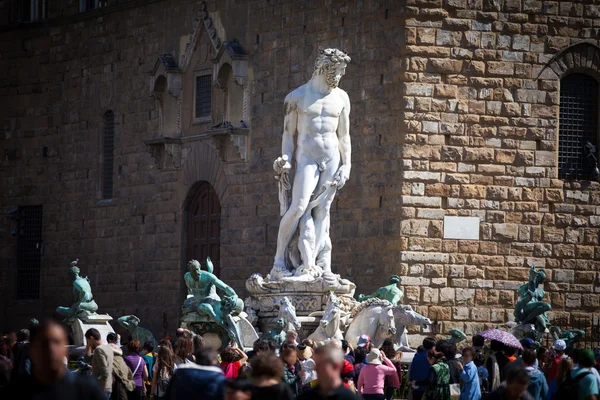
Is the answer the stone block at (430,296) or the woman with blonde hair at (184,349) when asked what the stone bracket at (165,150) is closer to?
the stone block at (430,296)

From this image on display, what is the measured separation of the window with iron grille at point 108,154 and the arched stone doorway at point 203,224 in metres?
3.05

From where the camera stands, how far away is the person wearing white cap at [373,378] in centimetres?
1529

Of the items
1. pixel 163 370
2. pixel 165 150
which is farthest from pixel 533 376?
pixel 165 150

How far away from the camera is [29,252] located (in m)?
34.1

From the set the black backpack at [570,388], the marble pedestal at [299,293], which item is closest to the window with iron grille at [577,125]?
the marble pedestal at [299,293]

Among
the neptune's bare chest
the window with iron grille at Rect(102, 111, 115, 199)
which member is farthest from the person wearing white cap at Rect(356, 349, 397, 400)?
the window with iron grille at Rect(102, 111, 115, 199)

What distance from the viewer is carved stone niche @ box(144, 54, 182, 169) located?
2967 cm

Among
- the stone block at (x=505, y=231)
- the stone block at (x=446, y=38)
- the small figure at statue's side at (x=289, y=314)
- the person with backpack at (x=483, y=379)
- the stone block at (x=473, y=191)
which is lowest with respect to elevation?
the person with backpack at (x=483, y=379)

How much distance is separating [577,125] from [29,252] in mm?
14123

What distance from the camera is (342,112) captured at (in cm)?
2048

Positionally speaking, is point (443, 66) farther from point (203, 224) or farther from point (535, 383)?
point (535, 383)

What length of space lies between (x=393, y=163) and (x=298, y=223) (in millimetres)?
4290

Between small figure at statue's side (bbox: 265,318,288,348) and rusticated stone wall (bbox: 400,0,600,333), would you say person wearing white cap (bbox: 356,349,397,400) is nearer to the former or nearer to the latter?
small figure at statue's side (bbox: 265,318,288,348)

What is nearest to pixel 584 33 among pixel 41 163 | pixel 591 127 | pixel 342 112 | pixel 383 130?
pixel 591 127
